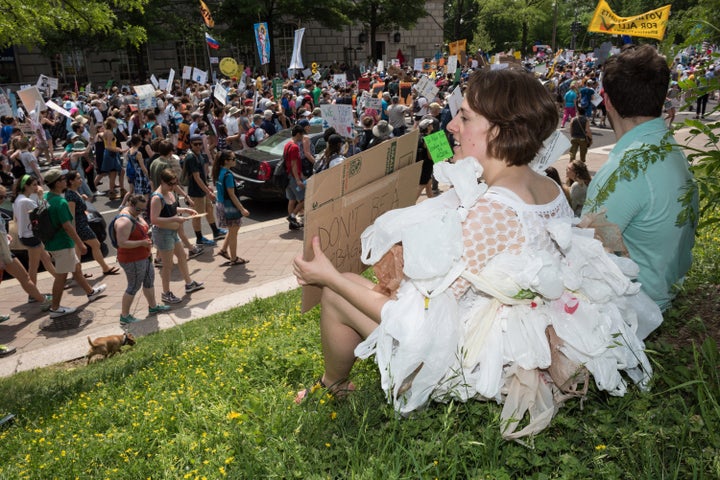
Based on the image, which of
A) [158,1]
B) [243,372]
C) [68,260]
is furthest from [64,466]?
[158,1]

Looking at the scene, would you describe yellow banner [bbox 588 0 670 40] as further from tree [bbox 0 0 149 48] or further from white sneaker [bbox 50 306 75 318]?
white sneaker [bbox 50 306 75 318]

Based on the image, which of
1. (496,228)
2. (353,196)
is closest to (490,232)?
(496,228)

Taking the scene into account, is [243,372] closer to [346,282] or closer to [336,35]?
[346,282]

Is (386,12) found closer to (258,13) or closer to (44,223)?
(258,13)

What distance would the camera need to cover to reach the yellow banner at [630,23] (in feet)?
31.5

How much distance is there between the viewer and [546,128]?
2217mm

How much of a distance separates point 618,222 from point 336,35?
51.0 meters

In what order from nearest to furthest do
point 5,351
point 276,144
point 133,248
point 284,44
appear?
point 5,351 → point 133,248 → point 276,144 → point 284,44

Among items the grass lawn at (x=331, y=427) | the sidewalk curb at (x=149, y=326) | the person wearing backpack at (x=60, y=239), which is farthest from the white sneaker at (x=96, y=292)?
the grass lawn at (x=331, y=427)

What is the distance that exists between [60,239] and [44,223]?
0.89 ft

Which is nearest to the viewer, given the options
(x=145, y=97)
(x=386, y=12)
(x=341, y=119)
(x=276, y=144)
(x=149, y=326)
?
(x=149, y=326)

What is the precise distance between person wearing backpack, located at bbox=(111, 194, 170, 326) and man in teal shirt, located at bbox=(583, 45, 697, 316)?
17.7ft

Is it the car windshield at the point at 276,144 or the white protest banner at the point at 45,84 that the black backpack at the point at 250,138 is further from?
the white protest banner at the point at 45,84

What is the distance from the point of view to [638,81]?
9.11 feet
